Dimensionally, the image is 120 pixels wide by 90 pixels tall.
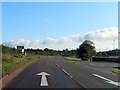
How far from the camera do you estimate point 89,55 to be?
99875 millimetres

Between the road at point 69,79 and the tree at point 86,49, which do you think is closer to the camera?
the road at point 69,79

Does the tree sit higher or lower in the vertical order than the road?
higher

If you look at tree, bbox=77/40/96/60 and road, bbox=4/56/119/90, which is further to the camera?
tree, bbox=77/40/96/60

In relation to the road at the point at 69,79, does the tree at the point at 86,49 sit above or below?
above

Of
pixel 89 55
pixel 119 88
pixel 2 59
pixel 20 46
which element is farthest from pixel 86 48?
pixel 119 88

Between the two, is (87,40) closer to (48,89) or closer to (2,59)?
(2,59)

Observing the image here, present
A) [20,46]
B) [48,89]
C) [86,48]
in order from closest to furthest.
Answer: [48,89], [20,46], [86,48]

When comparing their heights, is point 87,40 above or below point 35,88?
above

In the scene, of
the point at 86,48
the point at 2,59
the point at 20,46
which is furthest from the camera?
the point at 86,48

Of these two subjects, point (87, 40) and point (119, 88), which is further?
point (87, 40)

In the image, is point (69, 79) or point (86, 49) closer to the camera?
point (69, 79)

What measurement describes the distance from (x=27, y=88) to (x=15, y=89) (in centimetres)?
64

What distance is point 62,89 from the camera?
528 inches

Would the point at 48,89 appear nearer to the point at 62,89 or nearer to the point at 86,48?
the point at 62,89
